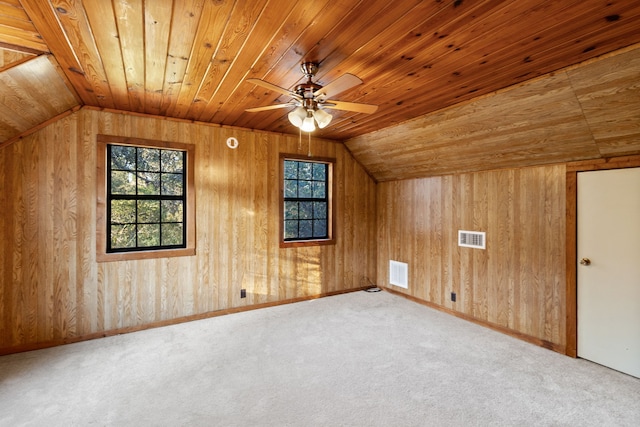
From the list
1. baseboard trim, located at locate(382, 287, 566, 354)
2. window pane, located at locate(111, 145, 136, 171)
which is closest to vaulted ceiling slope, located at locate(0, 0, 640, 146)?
window pane, located at locate(111, 145, 136, 171)

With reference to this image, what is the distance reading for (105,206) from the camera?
129 inches

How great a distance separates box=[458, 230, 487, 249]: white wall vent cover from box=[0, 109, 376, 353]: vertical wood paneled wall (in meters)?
1.74

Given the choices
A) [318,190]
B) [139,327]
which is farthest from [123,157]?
[318,190]

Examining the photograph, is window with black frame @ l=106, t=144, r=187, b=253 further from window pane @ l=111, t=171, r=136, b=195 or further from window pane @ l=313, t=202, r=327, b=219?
A: window pane @ l=313, t=202, r=327, b=219

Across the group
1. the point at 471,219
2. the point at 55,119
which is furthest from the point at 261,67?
the point at 471,219

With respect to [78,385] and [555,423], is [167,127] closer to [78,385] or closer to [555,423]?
[78,385]

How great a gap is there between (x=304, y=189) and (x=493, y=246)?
273cm

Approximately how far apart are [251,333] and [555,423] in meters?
2.73

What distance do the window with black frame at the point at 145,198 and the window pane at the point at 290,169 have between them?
1.44 metres

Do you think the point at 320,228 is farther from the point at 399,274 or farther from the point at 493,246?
the point at 493,246

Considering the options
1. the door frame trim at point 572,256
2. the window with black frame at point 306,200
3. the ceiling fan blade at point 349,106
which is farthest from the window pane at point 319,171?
the door frame trim at point 572,256

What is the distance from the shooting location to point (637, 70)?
193cm

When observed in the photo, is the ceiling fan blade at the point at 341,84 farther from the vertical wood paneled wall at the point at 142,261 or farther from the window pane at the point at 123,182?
the window pane at the point at 123,182

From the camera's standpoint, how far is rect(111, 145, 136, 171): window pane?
136 inches
